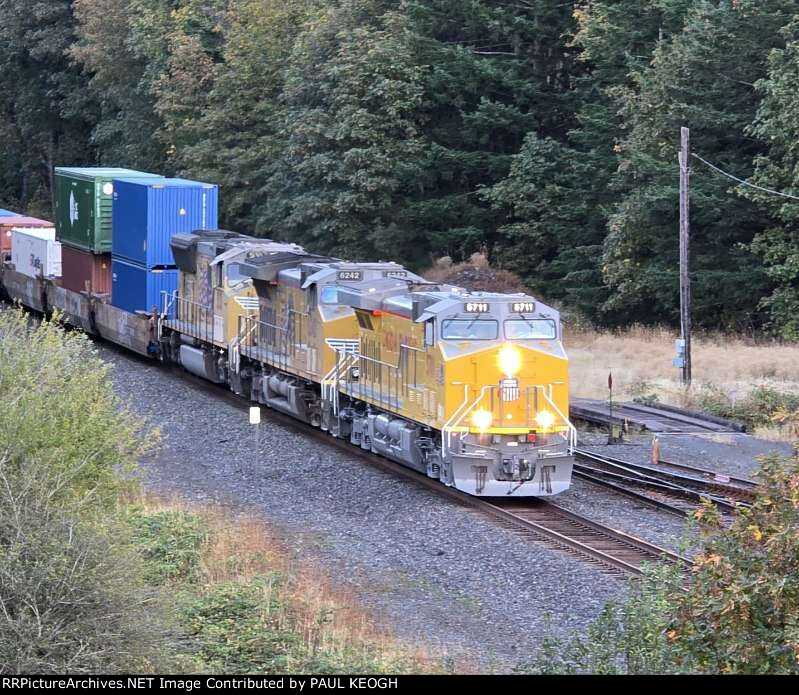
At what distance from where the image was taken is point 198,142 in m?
53.1

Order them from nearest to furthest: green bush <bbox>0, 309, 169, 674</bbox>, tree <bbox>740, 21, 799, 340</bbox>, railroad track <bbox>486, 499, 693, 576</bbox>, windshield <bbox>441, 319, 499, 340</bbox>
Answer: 1. green bush <bbox>0, 309, 169, 674</bbox>
2. railroad track <bbox>486, 499, 693, 576</bbox>
3. windshield <bbox>441, 319, 499, 340</bbox>
4. tree <bbox>740, 21, 799, 340</bbox>

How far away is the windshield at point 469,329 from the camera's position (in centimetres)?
1923

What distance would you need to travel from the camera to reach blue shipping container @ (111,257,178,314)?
31438mm

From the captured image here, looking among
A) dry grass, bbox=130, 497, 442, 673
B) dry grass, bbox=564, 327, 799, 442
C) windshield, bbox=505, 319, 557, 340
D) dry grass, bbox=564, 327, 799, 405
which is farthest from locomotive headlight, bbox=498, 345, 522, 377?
dry grass, bbox=564, 327, 799, 405

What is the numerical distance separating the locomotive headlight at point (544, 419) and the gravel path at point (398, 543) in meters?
1.61

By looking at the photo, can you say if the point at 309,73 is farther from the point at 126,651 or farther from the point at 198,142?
the point at 126,651

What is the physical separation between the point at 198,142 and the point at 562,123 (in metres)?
15.2

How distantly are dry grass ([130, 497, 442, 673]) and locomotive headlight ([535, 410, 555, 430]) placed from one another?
167 inches

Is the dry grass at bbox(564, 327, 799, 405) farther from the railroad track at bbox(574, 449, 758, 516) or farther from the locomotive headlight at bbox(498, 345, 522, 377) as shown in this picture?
the locomotive headlight at bbox(498, 345, 522, 377)

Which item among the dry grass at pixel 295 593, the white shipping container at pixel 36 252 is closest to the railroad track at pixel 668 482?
the dry grass at pixel 295 593

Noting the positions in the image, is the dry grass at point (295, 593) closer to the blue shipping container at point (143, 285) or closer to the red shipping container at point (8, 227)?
the blue shipping container at point (143, 285)

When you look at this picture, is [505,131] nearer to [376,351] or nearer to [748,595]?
[376,351]

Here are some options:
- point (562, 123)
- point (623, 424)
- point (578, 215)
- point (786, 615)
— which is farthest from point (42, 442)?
point (562, 123)

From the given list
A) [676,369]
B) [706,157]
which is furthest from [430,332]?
[706,157]
